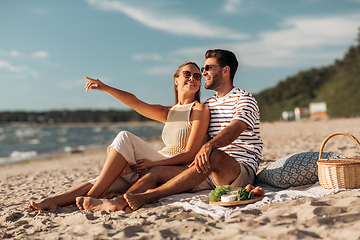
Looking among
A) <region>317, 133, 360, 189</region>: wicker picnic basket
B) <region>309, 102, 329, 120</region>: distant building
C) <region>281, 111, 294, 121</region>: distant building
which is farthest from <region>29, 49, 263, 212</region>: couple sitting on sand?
<region>281, 111, 294, 121</region>: distant building

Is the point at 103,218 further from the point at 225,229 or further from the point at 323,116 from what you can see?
the point at 323,116

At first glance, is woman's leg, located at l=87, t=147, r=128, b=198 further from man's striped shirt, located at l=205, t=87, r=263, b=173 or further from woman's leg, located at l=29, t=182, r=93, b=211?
man's striped shirt, located at l=205, t=87, r=263, b=173

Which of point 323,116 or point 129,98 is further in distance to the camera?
point 323,116

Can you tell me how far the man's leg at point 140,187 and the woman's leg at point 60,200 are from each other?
0.84 feet

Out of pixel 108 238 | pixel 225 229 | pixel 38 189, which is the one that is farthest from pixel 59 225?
pixel 38 189

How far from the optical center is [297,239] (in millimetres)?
2232

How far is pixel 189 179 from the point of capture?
3.52 meters

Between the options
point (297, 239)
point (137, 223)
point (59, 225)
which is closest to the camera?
point (297, 239)

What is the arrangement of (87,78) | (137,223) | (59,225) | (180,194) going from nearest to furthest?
(137,223)
(59,225)
(180,194)
(87,78)

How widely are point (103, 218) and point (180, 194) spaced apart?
95 cm

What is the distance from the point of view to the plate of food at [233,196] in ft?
10.4

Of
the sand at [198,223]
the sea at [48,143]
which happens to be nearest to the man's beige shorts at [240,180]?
the sand at [198,223]

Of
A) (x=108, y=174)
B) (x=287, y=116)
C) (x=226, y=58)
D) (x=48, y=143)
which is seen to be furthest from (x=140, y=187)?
(x=287, y=116)

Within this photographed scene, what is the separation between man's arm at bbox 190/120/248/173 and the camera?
10.6ft
